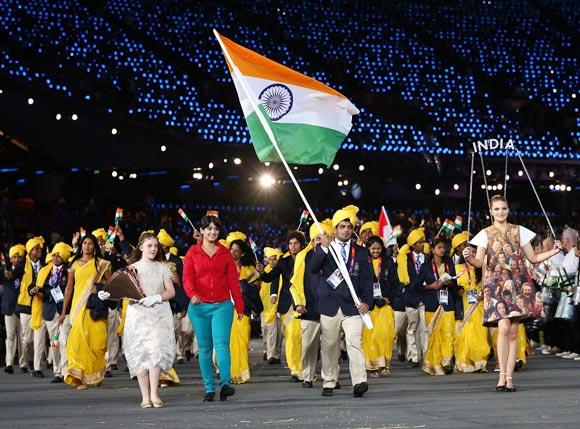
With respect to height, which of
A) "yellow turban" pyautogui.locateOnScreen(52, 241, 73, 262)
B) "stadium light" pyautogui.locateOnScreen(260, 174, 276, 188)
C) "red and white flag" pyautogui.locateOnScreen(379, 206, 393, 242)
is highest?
"stadium light" pyautogui.locateOnScreen(260, 174, 276, 188)

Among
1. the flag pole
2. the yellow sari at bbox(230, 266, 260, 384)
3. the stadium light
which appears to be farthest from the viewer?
the stadium light

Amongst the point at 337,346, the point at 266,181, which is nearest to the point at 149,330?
the point at 337,346

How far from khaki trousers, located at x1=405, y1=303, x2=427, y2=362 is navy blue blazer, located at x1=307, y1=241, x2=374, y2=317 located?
15.7 ft

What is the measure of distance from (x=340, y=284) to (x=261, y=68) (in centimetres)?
231

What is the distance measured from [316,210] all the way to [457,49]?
24.9 ft

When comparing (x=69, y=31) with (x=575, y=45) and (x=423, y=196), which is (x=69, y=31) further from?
(x=575, y=45)

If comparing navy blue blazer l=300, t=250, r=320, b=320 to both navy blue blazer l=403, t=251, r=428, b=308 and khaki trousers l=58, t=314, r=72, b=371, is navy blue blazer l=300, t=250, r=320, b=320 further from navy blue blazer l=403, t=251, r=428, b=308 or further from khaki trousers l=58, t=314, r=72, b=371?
navy blue blazer l=403, t=251, r=428, b=308

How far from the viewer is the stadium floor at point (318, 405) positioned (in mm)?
9633

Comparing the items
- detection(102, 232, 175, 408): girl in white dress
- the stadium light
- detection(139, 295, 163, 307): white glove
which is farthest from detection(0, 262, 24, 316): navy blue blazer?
the stadium light

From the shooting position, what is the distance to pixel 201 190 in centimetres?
3816

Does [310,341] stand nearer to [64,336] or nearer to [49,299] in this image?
[64,336]

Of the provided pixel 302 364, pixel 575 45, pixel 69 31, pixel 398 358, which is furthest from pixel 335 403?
pixel 575 45

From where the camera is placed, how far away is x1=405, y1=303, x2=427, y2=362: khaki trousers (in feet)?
55.2

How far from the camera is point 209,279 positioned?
39.0 ft
